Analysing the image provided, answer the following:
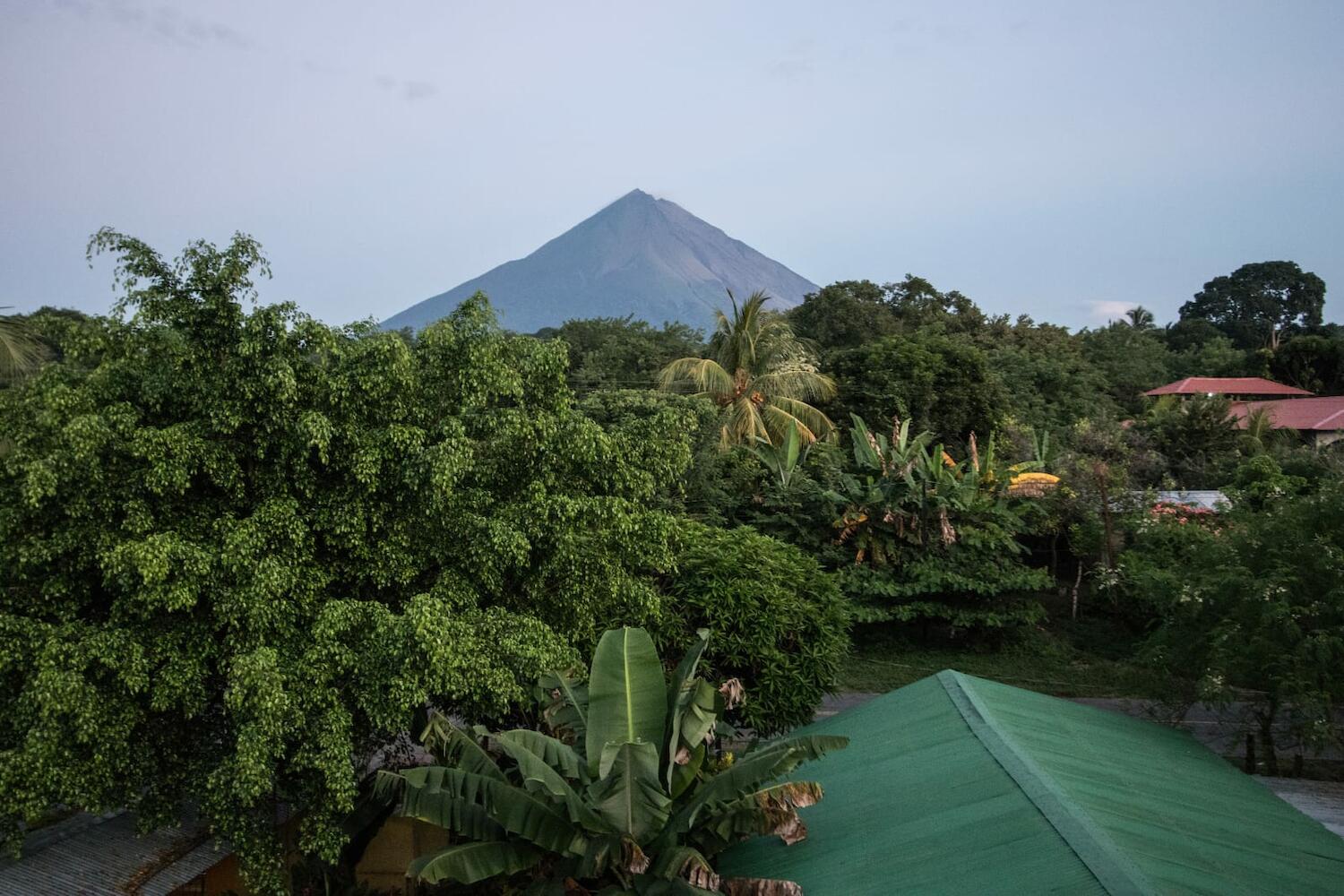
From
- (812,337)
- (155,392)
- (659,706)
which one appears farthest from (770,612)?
(812,337)

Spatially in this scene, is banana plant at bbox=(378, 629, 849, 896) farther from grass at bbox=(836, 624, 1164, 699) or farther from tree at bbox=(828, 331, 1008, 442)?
tree at bbox=(828, 331, 1008, 442)

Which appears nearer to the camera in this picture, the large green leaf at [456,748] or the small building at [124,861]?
the large green leaf at [456,748]

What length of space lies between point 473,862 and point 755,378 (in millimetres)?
22953

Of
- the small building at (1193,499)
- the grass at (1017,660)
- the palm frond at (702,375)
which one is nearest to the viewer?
the grass at (1017,660)

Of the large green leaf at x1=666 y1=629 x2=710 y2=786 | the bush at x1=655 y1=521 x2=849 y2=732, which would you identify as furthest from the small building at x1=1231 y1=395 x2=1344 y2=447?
the large green leaf at x1=666 y1=629 x2=710 y2=786

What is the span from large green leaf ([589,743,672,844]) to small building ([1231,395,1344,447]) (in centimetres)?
3584

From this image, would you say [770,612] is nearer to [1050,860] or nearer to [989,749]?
[989,749]

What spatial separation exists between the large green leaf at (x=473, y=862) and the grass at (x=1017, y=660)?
12.2m

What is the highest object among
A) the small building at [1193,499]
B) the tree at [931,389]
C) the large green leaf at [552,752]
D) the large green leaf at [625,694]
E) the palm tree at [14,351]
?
the tree at [931,389]

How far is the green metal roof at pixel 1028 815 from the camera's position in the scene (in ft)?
21.6

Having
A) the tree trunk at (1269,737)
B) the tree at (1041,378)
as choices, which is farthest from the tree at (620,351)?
the tree trunk at (1269,737)

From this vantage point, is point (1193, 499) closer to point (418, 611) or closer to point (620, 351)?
point (418, 611)

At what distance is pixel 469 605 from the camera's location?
387 inches

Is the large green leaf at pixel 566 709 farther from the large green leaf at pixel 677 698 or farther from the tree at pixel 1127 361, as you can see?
the tree at pixel 1127 361
